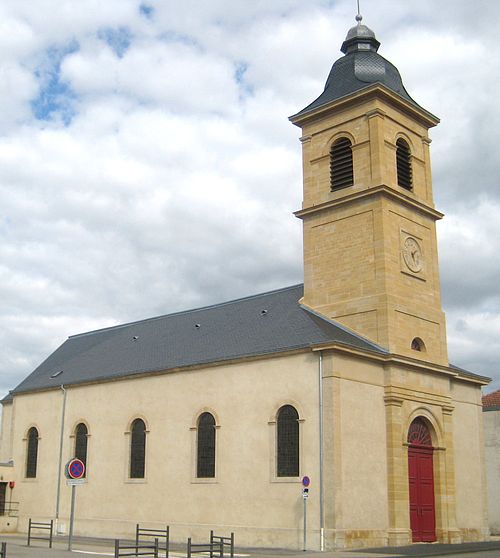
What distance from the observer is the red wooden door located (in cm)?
2764

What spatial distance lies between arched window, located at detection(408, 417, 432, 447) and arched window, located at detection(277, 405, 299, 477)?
180 inches

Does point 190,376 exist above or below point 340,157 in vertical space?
below

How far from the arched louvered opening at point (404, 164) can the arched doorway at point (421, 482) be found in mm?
9752

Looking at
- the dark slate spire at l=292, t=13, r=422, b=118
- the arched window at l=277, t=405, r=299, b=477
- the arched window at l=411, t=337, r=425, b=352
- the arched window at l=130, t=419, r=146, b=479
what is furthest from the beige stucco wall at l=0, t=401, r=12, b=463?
the dark slate spire at l=292, t=13, r=422, b=118

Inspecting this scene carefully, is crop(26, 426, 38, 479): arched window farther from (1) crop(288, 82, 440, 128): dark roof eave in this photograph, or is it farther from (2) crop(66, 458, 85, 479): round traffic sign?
(1) crop(288, 82, 440, 128): dark roof eave

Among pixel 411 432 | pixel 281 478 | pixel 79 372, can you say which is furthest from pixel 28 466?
pixel 411 432

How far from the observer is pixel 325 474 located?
25031 mm

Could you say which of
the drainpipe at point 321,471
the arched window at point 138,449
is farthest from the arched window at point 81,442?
the drainpipe at point 321,471

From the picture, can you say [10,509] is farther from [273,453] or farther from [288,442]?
[288,442]

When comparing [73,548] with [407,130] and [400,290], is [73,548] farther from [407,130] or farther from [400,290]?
[407,130]

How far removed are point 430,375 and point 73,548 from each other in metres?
14.4

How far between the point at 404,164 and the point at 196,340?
37.7 feet

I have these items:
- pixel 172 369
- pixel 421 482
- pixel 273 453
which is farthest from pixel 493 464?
pixel 172 369

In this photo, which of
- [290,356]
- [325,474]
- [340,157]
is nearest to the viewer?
[325,474]
